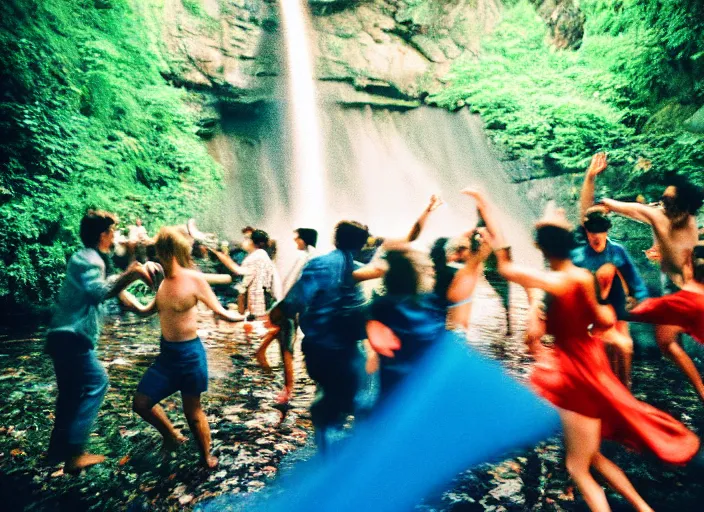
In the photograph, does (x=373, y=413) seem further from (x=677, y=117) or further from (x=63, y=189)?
(x=677, y=117)

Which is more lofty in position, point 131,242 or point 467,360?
point 131,242

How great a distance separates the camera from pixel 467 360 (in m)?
3.45

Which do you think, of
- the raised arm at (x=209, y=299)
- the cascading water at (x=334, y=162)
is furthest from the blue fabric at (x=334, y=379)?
the cascading water at (x=334, y=162)

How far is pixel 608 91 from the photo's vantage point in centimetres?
1290

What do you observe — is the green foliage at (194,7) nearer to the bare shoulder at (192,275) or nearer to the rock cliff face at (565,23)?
the rock cliff face at (565,23)

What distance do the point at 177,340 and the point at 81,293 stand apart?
0.70m

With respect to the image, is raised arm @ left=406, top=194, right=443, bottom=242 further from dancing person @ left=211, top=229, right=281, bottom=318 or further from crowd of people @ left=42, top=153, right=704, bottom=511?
dancing person @ left=211, top=229, right=281, bottom=318

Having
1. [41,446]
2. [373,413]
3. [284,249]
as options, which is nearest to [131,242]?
[41,446]

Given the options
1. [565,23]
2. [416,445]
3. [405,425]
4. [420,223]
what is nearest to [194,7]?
[565,23]

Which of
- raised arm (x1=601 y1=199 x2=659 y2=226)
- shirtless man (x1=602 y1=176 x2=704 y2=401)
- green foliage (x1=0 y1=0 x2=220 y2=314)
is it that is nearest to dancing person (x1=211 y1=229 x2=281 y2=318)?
raised arm (x1=601 y1=199 x2=659 y2=226)

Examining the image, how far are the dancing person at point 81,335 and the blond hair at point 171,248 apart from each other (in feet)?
0.48

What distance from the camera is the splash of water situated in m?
19.0

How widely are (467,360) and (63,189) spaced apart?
31.6ft

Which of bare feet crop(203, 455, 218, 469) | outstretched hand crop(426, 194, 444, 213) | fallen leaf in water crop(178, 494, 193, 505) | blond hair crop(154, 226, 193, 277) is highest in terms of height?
outstretched hand crop(426, 194, 444, 213)
